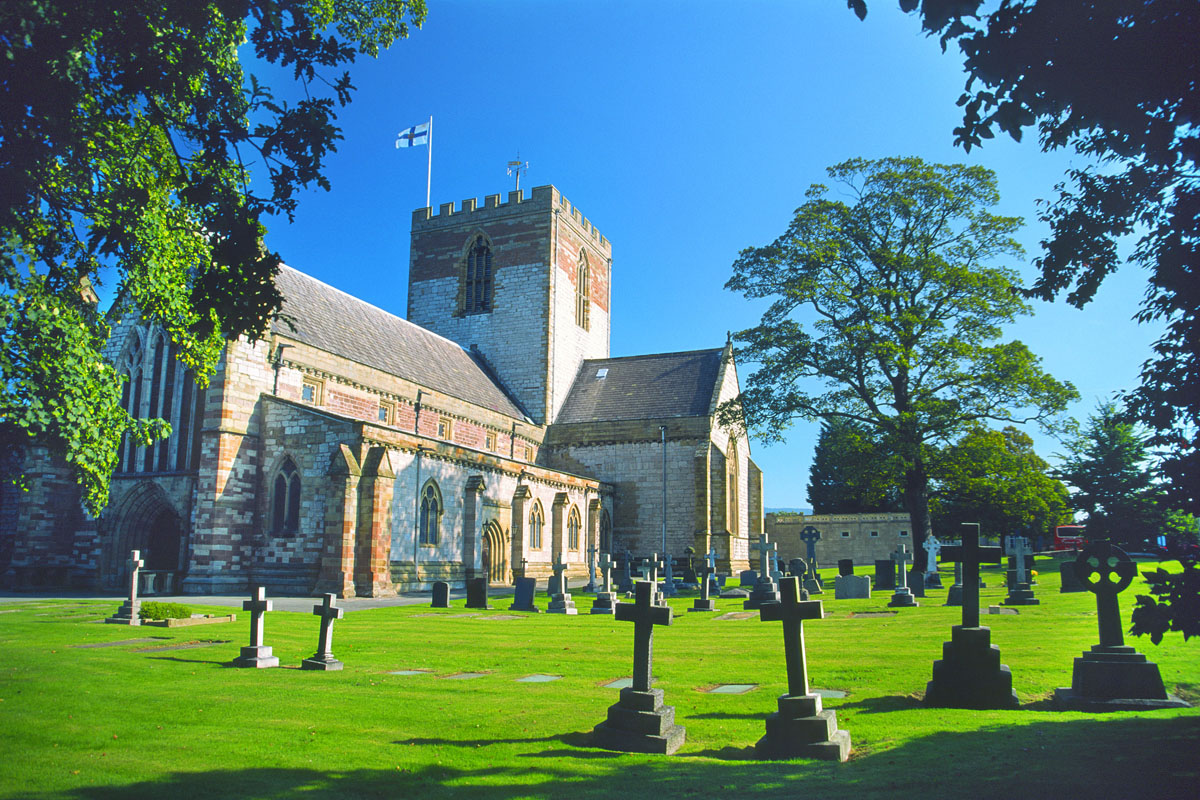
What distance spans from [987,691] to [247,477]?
2190cm

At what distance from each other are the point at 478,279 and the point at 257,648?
117ft

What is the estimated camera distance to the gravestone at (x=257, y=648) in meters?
10.4

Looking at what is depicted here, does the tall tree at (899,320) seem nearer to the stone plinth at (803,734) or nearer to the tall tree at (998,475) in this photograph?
the tall tree at (998,475)

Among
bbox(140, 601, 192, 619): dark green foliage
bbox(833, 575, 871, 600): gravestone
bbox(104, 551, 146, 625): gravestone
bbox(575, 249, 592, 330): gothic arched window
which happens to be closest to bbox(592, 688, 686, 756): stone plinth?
bbox(140, 601, 192, 619): dark green foliage

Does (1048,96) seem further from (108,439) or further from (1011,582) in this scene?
(1011,582)

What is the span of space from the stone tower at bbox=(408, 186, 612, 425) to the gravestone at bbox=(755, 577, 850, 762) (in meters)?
35.3

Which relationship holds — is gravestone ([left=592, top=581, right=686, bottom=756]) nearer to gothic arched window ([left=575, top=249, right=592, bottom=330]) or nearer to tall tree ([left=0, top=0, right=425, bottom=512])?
tall tree ([left=0, top=0, right=425, bottom=512])

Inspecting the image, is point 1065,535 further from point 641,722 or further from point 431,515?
point 641,722

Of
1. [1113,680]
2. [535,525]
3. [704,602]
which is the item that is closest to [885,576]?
[704,602]

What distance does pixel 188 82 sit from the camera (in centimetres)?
922

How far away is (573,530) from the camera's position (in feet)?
118

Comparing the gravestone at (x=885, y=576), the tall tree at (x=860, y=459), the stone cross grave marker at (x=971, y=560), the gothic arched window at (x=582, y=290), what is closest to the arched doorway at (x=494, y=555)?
the tall tree at (x=860, y=459)

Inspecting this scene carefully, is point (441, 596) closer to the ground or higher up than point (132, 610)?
closer to the ground

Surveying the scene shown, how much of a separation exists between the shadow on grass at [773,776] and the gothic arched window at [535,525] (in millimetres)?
26433
